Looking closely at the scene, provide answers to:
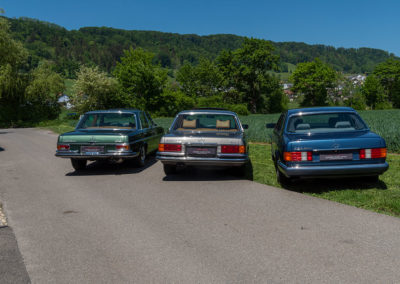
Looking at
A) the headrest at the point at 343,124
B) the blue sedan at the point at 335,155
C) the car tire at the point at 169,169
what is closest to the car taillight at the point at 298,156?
the blue sedan at the point at 335,155

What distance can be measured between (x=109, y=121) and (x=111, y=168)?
1.33 metres

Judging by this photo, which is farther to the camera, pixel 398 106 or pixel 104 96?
pixel 398 106

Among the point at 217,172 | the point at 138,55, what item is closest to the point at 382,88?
the point at 138,55

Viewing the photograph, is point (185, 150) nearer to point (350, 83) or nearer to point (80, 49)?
point (350, 83)

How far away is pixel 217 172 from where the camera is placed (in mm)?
9031

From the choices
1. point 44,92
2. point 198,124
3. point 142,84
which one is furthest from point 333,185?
point 142,84

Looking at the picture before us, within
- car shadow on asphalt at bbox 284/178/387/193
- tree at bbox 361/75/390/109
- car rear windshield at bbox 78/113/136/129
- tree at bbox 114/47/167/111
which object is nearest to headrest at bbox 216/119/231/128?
car shadow on asphalt at bbox 284/178/387/193

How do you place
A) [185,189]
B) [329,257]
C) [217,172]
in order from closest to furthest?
[329,257]
[185,189]
[217,172]

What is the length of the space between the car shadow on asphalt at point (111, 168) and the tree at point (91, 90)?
37.4 meters

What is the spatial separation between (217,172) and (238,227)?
4.36m

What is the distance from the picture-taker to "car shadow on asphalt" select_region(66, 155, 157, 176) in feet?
30.1

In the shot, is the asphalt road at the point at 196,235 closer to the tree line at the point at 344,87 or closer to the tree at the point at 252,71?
the tree at the point at 252,71

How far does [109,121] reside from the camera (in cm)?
1005

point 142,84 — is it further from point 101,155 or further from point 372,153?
point 372,153
